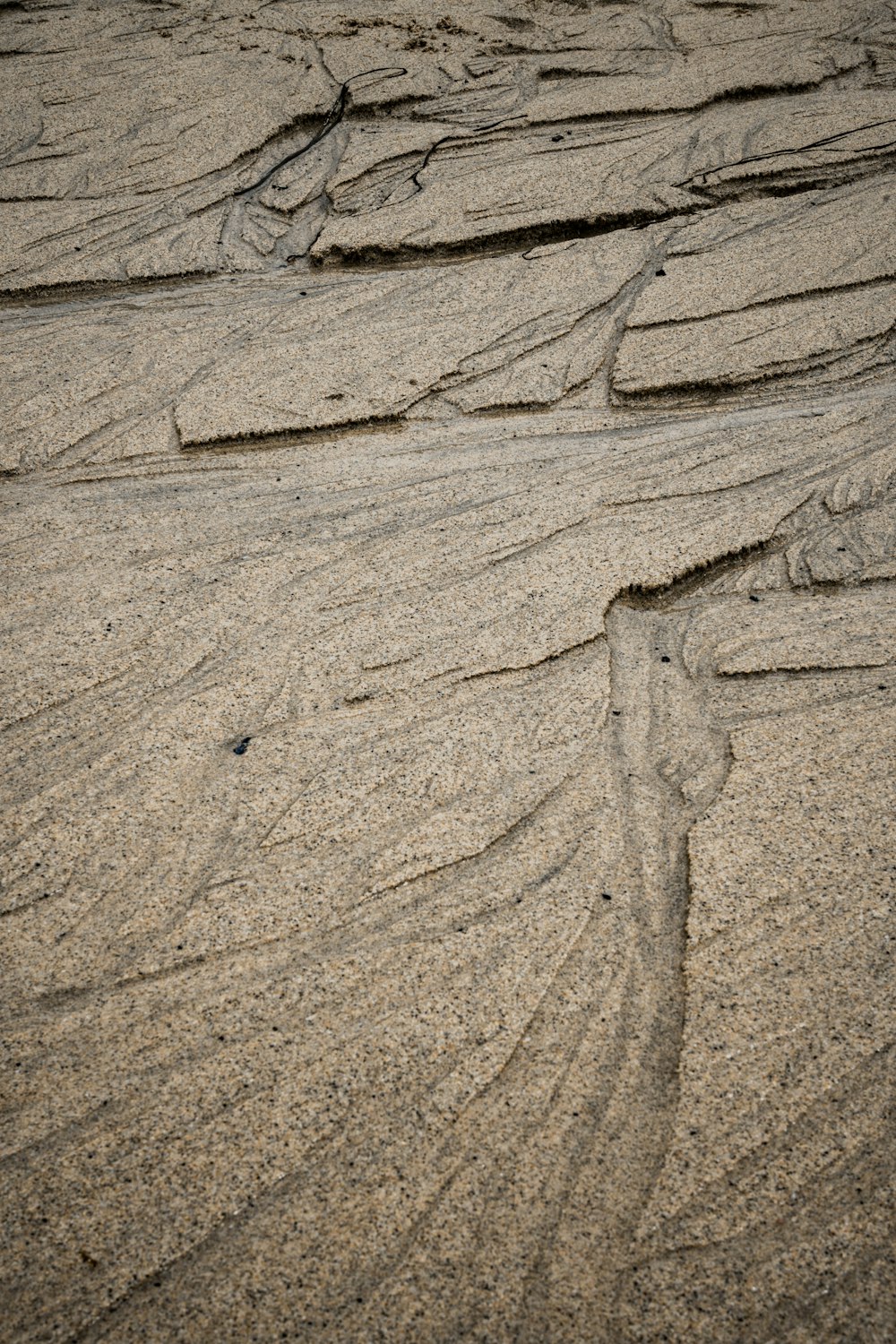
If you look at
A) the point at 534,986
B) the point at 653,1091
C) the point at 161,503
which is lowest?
the point at 653,1091

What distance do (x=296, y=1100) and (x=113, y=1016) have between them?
37 cm

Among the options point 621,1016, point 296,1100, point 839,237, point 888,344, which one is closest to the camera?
point 296,1100

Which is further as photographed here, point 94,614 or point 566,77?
point 566,77

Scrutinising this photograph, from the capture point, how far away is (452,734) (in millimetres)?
2252

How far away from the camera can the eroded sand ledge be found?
146cm

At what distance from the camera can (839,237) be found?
13.2 feet

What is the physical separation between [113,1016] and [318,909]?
40 cm

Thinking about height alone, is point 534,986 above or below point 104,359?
below

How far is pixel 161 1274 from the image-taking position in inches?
55.8

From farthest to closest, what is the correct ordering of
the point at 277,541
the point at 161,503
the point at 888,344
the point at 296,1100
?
1. the point at 888,344
2. the point at 161,503
3. the point at 277,541
4. the point at 296,1100

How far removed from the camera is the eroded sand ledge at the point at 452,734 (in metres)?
1.46

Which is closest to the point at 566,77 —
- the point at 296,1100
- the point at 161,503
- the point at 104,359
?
the point at 104,359

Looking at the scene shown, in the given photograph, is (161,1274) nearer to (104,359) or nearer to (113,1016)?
(113,1016)

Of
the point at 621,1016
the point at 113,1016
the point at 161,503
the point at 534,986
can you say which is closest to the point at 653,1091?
the point at 621,1016
